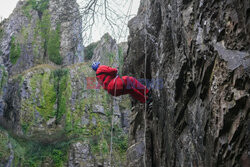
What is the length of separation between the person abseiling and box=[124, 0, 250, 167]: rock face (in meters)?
0.43

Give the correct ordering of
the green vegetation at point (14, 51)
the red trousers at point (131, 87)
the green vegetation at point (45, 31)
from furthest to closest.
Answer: the green vegetation at point (45, 31), the green vegetation at point (14, 51), the red trousers at point (131, 87)

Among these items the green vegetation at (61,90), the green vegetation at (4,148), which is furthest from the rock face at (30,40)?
the green vegetation at (4,148)

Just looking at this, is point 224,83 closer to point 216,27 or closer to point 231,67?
point 231,67

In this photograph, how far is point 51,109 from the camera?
557 inches

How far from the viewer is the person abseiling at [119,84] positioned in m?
4.75

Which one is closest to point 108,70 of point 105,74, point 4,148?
point 105,74

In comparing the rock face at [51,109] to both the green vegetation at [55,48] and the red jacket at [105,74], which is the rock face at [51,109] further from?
the red jacket at [105,74]

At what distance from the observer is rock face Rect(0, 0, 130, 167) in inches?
472

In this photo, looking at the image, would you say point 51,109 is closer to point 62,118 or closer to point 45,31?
point 62,118

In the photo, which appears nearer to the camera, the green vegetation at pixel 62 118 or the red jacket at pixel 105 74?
the red jacket at pixel 105 74

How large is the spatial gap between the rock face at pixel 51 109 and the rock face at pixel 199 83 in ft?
23.9

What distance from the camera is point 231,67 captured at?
2127mm

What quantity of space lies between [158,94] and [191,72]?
120cm

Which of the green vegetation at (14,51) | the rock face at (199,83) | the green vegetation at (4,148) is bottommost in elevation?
the green vegetation at (4,148)
